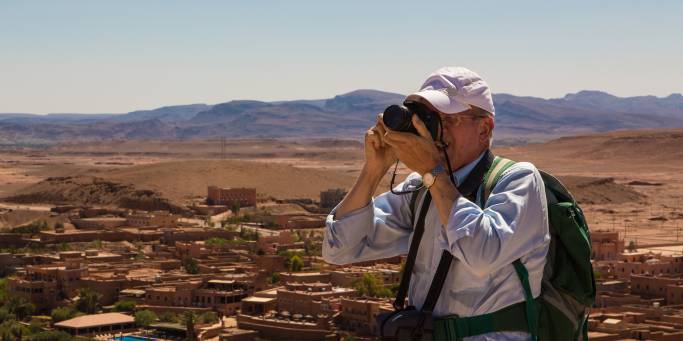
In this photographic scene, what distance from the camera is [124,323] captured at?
2245cm

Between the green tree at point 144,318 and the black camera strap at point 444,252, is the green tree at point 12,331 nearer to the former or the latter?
the green tree at point 144,318

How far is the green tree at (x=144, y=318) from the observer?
22.4 meters

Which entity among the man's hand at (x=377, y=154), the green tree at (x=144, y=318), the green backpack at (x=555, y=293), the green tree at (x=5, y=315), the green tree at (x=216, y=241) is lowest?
the green tree at (x=5, y=315)

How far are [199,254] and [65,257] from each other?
3.45m

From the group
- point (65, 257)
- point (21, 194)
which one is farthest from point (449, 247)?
point (21, 194)

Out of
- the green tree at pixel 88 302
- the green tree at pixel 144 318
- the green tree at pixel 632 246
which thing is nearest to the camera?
the green tree at pixel 144 318

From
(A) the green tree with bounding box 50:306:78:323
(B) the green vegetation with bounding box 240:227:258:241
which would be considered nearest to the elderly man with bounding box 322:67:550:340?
(A) the green tree with bounding box 50:306:78:323

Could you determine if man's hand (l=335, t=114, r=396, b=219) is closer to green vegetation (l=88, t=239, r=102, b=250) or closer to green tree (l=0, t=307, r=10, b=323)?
green tree (l=0, t=307, r=10, b=323)

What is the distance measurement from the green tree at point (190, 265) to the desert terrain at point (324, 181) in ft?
44.6

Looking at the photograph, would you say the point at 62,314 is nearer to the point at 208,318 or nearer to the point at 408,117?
the point at 208,318

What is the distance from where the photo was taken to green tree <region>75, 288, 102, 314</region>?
24500 mm

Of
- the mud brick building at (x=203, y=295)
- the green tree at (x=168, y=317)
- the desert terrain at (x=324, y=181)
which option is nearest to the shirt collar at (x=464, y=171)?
the green tree at (x=168, y=317)

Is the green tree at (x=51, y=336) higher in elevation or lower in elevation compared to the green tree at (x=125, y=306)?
higher

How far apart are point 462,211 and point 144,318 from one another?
65.5ft
